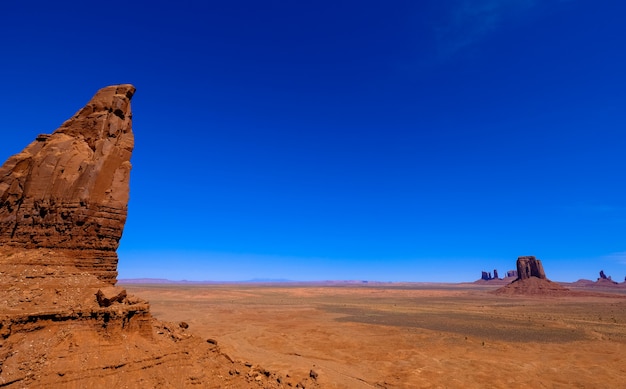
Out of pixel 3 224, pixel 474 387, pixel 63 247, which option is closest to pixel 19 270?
pixel 63 247

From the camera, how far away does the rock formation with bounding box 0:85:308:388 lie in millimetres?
10523

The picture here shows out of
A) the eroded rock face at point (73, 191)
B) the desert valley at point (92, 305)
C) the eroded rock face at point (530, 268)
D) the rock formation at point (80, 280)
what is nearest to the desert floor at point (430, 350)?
the desert valley at point (92, 305)

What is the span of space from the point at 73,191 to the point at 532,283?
131 m

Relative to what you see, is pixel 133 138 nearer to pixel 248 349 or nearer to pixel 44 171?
pixel 44 171

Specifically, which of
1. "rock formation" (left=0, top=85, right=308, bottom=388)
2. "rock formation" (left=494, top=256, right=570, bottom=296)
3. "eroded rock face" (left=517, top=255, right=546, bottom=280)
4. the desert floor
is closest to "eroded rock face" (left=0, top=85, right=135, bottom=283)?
"rock formation" (left=0, top=85, right=308, bottom=388)

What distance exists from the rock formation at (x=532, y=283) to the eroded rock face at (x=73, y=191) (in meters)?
123

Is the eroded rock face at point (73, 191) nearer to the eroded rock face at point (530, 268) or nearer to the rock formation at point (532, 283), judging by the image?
the rock formation at point (532, 283)

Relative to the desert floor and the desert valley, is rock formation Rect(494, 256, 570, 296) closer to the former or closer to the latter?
the desert floor

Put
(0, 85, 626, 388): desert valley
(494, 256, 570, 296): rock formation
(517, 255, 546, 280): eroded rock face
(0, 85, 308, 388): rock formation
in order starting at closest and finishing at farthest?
(0, 85, 308, 388): rock formation → (0, 85, 626, 388): desert valley → (494, 256, 570, 296): rock formation → (517, 255, 546, 280): eroded rock face

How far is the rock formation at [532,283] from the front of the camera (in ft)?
346

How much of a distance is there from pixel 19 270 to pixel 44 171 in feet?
13.0

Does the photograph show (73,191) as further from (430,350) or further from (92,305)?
(430,350)

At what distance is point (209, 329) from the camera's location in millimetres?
39031

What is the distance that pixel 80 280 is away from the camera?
12.6m
